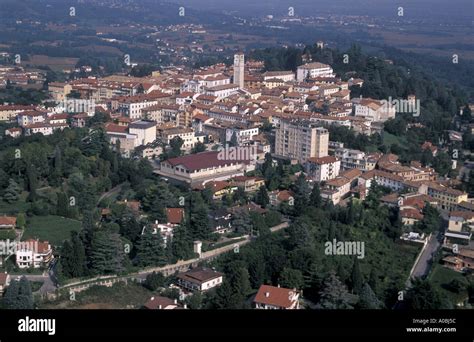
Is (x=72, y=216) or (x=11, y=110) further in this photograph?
(x=11, y=110)

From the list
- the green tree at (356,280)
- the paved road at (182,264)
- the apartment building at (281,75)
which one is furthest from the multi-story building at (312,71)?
the green tree at (356,280)

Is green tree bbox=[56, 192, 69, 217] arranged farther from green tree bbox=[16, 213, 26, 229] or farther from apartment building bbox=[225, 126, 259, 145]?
apartment building bbox=[225, 126, 259, 145]

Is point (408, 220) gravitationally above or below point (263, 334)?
below

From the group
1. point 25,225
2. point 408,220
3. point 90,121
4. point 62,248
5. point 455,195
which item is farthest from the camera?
point 90,121

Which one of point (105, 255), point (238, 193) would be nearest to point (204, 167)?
point (238, 193)

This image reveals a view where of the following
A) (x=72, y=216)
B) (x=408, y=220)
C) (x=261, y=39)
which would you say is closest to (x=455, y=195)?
(x=408, y=220)

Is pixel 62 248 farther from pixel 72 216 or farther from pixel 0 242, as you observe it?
pixel 72 216
